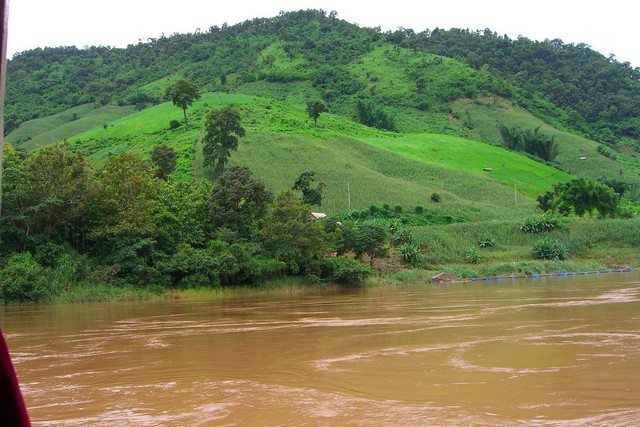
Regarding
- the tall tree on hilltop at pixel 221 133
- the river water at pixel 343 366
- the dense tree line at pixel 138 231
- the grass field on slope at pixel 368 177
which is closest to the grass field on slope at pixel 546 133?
the grass field on slope at pixel 368 177

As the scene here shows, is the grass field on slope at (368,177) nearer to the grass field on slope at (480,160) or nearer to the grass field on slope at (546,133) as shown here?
the grass field on slope at (480,160)

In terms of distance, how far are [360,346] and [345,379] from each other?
172 inches

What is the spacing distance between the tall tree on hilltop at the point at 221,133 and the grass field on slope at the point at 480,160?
2832cm

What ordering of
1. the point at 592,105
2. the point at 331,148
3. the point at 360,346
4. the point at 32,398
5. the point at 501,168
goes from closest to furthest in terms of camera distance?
the point at 32,398 → the point at 360,346 → the point at 331,148 → the point at 501,168 → the point at 592,105

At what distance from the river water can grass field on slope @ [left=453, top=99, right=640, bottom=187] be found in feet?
235

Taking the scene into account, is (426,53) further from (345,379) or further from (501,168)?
(345,379)

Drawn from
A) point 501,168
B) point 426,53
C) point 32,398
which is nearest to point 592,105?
point 426,53

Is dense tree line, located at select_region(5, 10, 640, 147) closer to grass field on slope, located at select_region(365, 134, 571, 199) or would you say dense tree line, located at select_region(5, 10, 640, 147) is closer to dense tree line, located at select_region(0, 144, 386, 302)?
grass field on slope, located at select_region(365, 134, 571, 199)

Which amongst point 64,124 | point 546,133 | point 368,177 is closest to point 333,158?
point 368,177

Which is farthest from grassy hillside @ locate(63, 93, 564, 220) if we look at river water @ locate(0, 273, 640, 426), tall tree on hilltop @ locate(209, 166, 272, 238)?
river water @ locate(0, 273, 640, 426)

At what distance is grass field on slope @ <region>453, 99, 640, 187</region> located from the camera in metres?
94.4

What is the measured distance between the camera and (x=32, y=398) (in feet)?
42.8

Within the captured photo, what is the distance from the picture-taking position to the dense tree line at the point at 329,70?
380 feet

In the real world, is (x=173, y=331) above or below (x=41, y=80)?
below
